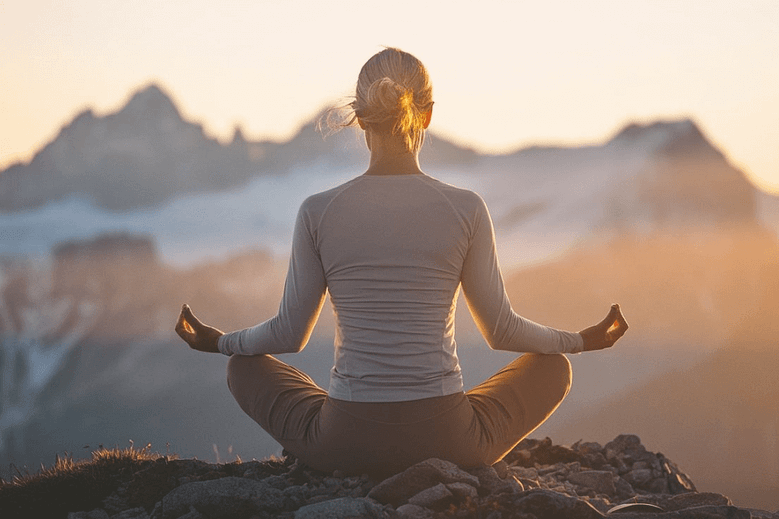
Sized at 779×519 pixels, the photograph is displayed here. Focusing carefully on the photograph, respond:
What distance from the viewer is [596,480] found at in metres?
6.41

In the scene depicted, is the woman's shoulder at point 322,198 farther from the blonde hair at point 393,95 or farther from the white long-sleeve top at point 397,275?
the blonde hair at point 393,95

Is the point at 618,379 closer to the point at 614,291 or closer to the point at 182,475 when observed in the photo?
the point at 614,291

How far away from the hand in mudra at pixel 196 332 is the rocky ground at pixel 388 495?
0.74 meters

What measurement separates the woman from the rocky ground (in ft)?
0.68

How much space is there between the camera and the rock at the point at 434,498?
4.95m

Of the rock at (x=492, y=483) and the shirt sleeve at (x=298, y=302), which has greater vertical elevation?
the shirt sleeve at (x=298, y=302)

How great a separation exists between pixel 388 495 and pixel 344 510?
0.44m

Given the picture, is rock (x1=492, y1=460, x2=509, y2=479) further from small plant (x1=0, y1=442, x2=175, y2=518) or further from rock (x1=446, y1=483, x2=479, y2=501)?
small plant (x1=0, y1=442, x2=175, y2=518)

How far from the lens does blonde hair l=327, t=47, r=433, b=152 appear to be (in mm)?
4984

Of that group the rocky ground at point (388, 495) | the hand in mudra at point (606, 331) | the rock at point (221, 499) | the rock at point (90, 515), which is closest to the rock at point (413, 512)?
the rocky ground at point (388, 495)

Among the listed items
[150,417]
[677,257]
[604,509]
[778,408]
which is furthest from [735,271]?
[604,509]

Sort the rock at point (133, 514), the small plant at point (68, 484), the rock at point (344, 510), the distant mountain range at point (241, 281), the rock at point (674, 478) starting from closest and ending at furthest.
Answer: the rock at point (344, 510) < the rock at point (133, 514) < the small plant at point (68, 484) < the rock at point (674, 478) < the distant mountain range at point (241, 281)

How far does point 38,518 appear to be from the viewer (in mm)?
5797

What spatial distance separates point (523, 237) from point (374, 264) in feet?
566
